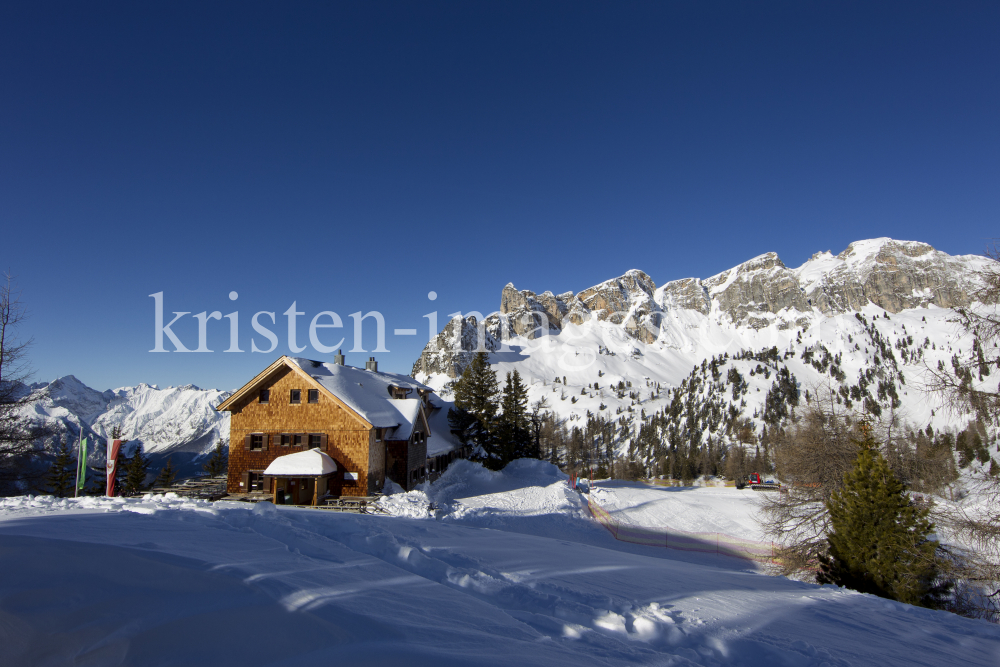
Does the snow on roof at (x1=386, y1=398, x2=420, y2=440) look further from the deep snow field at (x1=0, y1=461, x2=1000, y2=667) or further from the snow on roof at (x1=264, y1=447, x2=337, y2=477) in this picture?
the deep snow field at (x1=0, y1=461, x2=1000, y2=667)

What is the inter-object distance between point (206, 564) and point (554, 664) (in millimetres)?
4376

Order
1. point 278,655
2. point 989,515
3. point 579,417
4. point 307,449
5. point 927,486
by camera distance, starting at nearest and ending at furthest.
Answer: point 278,655 → point 989,515 → point 927,486 → point 307,449 → point 579,417

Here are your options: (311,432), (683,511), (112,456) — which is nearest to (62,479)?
(112,456)

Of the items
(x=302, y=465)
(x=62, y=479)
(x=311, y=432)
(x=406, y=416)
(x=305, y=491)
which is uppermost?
(x=406, y=416)

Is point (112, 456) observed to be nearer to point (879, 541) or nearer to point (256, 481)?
point (256, 481)

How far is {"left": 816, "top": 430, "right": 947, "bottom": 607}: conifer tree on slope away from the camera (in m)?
11.6

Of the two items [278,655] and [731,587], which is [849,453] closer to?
[731,587]

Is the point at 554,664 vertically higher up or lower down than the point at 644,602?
higher up

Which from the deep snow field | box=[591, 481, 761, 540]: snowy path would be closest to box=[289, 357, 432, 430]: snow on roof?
the deep snow field

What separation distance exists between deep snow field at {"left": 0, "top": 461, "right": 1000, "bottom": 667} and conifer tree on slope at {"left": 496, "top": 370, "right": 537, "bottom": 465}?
85.6 ft

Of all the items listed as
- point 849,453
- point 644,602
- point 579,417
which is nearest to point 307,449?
point 644,602

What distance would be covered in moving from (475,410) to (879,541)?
29.8 m

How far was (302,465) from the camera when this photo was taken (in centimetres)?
2359

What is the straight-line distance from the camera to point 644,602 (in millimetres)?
6836
